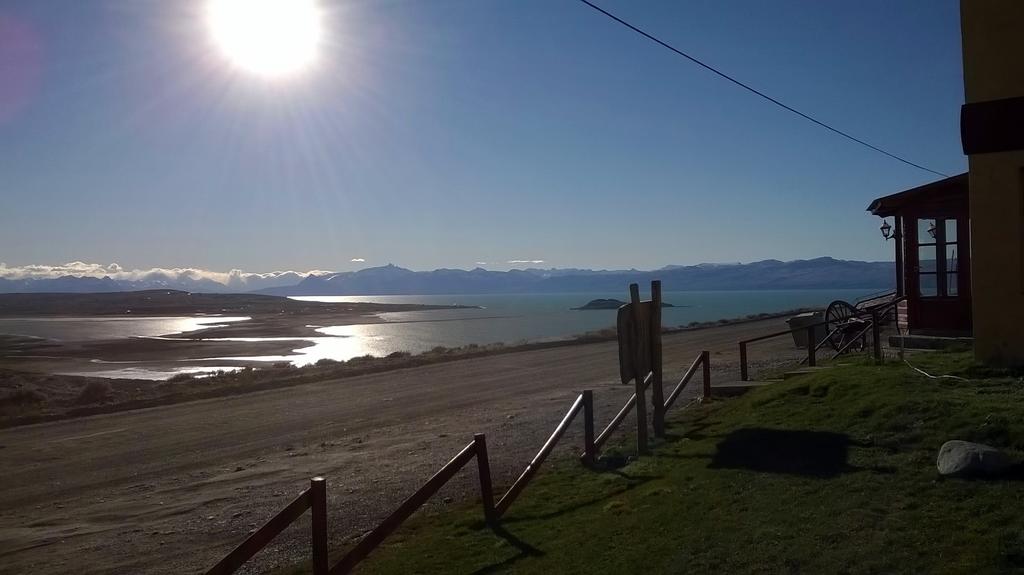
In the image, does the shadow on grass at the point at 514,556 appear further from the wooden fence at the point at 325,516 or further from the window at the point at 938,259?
the window at the point at 938,259

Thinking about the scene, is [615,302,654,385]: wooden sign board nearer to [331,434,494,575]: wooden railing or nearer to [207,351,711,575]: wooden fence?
[207,351,711,575]: wooden fence

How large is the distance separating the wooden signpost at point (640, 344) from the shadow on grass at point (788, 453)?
4.58ft

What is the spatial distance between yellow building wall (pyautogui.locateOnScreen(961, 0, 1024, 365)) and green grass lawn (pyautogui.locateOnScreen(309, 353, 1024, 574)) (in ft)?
2.02

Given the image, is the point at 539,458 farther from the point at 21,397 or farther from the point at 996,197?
the point at 21,397

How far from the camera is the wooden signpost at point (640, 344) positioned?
10.0 m

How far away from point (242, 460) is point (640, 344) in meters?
7.01

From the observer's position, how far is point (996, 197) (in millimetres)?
10062

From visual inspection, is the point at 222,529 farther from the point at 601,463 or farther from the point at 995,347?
the point at 995,347

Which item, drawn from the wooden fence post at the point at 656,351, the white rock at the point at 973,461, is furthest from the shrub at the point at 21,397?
the white rock at the point at 973,461

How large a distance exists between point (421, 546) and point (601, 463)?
356 centimetres

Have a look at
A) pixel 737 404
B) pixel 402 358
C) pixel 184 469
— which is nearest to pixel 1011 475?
pixel 737 404

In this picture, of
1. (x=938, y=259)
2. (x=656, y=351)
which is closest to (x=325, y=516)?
(x=656, y=351)

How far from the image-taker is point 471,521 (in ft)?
26.5

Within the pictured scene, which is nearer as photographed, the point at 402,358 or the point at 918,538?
the point at 918,538
